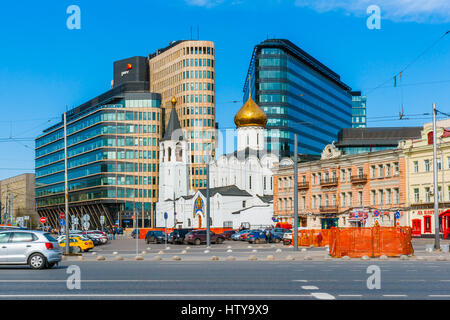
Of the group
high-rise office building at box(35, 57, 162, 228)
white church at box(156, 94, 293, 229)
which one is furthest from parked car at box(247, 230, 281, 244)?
high-rise office building at box(35, 57, 162, 228)

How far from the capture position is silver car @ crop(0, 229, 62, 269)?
24.5m

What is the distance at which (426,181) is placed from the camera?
67.0 m

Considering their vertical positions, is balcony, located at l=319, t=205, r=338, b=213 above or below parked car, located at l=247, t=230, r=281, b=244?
above

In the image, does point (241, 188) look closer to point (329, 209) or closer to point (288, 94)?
point (329, 209)

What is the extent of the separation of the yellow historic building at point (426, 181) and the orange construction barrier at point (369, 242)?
3201cm

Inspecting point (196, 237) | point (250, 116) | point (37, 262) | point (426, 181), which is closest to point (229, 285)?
point (37, 262)

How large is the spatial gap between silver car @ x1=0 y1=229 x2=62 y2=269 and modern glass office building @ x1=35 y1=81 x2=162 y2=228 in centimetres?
10764

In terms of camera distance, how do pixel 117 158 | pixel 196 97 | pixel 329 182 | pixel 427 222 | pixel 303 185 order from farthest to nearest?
pixel 196 97 → pixel 117 158 → pixel 303 185 → pixel 329 182 → pixel 427 222

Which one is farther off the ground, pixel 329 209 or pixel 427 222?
pixel 329 209

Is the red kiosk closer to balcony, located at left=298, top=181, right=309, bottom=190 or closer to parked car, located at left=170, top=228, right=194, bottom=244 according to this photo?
balcony, located at left=298, top=181, right=309, bottom=190

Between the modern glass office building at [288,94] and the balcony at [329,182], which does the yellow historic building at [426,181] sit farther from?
the modern glass office building at [288,94]

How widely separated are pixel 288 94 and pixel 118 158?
120 ft

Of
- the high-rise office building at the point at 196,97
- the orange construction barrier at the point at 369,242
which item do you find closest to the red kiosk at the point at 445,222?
the orange construction barrier at the point at 369,242
